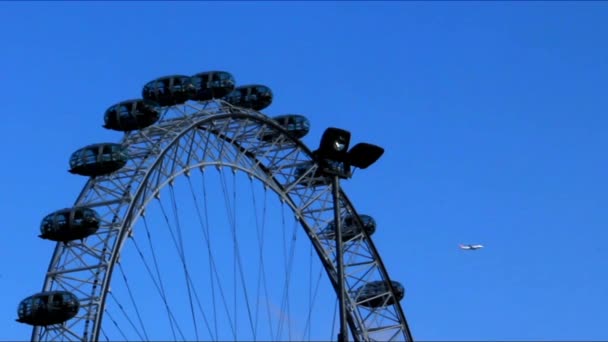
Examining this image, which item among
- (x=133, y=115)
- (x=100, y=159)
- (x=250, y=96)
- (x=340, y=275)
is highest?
(x=250, y=96)

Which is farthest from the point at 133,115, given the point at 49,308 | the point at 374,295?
the point at 374,295

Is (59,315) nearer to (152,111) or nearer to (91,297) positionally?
(91,297)

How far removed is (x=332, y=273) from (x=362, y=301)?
347 centimetres

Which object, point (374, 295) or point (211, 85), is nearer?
point (211, 85)

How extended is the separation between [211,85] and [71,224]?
38.6 ft

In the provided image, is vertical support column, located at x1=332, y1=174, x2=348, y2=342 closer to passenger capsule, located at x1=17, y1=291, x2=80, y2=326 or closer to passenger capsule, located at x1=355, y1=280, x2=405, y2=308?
passenger capsule, located at x1=17, y1=291, x2=80, y2=326

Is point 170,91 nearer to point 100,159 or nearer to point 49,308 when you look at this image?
point 100,159

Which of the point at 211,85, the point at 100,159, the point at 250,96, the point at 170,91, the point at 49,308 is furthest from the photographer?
the point at 250,96

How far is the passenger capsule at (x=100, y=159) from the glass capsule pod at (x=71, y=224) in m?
2.20

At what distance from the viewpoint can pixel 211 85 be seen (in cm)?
6750

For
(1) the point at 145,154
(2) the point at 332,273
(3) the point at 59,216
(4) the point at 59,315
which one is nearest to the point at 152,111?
(1) the point at 145,154

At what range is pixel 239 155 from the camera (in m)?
69.0

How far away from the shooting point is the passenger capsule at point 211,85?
67125 mm

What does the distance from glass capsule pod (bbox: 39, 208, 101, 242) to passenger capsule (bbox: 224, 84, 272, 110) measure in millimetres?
14908
